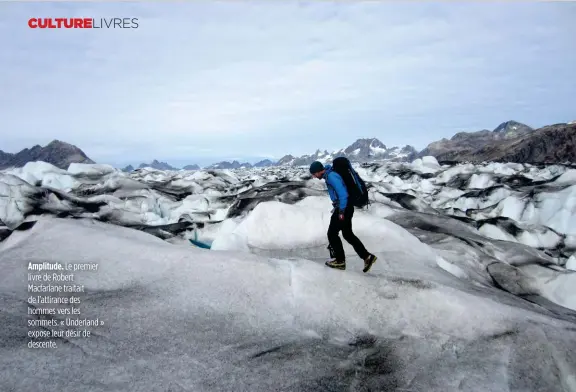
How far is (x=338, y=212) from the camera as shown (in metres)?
6.30

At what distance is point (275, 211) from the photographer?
10.3 metres

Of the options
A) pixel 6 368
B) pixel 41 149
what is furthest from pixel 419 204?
pixel 41 149

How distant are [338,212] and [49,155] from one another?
20379 centimetres

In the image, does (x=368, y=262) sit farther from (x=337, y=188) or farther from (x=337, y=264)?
(x=337, y=188)

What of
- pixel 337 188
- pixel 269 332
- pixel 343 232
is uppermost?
pixel 337 188

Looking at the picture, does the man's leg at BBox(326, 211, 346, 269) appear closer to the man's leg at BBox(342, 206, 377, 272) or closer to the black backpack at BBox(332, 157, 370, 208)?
the man's leg at BBox(342, 206, 377, 272)

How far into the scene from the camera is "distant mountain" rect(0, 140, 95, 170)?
6914 inches

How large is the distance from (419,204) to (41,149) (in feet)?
659

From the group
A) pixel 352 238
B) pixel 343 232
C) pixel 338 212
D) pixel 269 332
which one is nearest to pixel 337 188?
pixel 338 212

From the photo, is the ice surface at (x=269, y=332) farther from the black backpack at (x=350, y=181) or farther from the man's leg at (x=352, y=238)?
the black backpack at (x=350, y=181)

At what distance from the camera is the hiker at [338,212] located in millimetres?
6191

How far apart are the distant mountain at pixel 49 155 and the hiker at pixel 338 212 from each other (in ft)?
623

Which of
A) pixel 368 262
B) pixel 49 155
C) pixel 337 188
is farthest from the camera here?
pixel 49 155

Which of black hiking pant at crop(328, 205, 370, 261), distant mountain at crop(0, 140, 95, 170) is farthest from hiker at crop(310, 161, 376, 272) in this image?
distant mountain at crop(0, 140, 95, 170)
